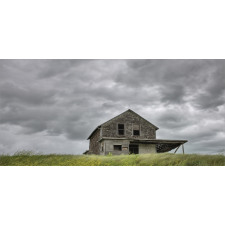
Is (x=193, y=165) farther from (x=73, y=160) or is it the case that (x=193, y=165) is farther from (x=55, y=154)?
(x=55, y=154)

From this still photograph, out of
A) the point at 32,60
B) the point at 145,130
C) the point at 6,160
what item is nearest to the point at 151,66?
the point at 32,60

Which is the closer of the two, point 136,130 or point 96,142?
point 136,130

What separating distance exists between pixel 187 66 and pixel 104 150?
375 inches

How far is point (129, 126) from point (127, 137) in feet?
3.35

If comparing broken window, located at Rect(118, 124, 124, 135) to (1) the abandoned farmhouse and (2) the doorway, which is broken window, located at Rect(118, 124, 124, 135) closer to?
(1) the abandoned farmhouse

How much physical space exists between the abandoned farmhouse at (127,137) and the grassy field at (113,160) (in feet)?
29.1

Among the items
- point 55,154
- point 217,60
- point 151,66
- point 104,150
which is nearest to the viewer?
point 55,154

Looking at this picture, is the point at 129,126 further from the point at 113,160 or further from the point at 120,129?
the point at 113,160

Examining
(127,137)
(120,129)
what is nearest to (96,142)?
(120,129)

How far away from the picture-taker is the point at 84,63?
308 inches

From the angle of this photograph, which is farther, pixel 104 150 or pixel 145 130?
pixel 145 130

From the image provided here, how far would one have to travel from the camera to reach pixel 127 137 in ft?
54.7

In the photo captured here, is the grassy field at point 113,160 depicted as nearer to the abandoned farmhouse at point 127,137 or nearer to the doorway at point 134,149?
the abandoned farmhouse at point 127,137

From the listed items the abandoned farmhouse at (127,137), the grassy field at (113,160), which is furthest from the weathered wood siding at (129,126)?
the grassy field at (113,160)
